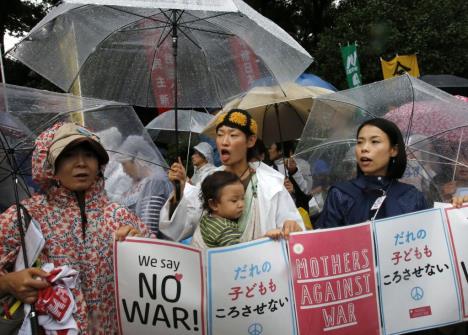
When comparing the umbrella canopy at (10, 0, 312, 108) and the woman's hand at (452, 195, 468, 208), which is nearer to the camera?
the woman's hand at (452, 195, 468, 208)

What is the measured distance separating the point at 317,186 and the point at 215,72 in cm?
143

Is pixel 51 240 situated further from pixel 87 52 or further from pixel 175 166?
pixel 87 52

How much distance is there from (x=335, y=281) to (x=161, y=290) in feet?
3.07

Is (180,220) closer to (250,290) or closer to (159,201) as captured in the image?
(250,290)

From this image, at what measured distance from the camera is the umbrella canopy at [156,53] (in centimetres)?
432

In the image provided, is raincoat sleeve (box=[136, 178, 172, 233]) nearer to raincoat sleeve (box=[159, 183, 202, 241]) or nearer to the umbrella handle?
raincoat sleeve (box=[159, 183, 202, 241])

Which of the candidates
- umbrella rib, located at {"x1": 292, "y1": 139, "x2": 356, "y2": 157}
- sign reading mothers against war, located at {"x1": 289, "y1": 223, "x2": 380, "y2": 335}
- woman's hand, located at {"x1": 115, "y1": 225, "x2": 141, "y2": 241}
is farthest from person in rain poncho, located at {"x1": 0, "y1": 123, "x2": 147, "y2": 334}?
umbrella rib, located at {"x1": 292, "y1": 139, "x2": 356, "y2": 157}

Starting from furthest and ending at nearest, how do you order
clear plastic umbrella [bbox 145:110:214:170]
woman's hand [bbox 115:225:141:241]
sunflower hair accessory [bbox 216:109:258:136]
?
1. clear plastic umbrella [bbox 145:110:214:170]
2. sunflower hair accessory [bbox 216:109:258:136]
3. woman's hand [bbox 115:225:141:241]

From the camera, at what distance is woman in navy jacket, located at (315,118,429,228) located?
3318 millimetres

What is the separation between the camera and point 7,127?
3166 mm

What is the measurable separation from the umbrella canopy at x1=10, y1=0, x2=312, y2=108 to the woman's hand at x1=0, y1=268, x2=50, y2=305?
83.2 inches

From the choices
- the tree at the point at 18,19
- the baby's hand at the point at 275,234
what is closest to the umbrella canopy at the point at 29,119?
the baby's hand at the point at 275,234

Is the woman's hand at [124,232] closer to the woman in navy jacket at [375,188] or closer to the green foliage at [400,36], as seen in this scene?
the woman in navy jacket at [375,188]

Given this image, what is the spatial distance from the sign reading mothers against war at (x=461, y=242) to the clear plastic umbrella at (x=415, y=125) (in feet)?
2.81
